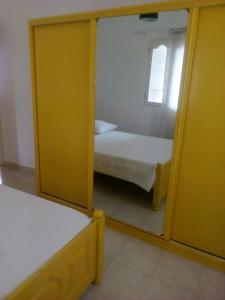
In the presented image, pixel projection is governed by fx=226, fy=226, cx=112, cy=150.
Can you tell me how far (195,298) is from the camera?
1.53 meters

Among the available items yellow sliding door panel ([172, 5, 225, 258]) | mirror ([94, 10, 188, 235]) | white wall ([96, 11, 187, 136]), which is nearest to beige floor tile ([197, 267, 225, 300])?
yellow sliding door panel ([172, 5, 225, 258])

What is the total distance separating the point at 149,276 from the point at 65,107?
1.62 metres

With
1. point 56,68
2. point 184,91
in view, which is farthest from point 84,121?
point 184,91

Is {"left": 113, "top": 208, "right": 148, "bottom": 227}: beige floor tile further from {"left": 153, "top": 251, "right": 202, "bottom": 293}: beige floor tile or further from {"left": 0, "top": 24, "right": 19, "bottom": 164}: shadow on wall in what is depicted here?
{"left": 0, "top": 24, "right": 19, "bottom": 164}: shadow on wall

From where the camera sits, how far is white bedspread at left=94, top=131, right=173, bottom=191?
77.8 inches

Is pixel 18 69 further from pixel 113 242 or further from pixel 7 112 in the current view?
pixel 113 242

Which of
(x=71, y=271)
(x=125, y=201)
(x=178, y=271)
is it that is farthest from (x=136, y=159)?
(x=71, y=271)

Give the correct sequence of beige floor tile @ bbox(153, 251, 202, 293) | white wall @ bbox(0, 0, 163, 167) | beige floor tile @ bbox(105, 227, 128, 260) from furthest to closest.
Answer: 1. white wall @ bbox(0, 0, 163, 167)
2. beige floor tile @ bbox(105, 227, 128, 260)
3. beige floor tile @ bbox(153, 251, 202, 293)

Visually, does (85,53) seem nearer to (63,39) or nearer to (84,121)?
(63,39)

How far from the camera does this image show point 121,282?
1.63 metres

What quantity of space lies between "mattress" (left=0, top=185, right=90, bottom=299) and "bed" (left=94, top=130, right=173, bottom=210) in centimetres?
75

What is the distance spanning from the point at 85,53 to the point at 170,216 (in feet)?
5.09

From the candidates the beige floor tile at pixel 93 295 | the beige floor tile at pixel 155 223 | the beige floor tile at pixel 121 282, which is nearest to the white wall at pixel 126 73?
the beige floor tile at pixel 155 223

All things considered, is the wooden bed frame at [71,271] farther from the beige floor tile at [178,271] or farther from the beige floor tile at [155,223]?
the beige floor tile at [155,223]
